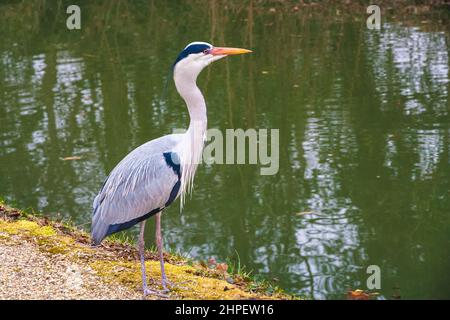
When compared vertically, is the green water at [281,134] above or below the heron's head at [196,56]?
below

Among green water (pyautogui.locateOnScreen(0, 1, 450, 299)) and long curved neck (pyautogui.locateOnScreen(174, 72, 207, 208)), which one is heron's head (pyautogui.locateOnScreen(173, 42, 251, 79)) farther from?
green water (pyautogui.locateOnScreen(0, 1, 450, 299))

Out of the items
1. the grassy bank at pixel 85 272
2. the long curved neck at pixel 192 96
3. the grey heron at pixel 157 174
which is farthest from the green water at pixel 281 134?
the long curved neck at pixel 192 96

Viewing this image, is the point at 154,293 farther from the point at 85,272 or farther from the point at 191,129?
the point at 191,129

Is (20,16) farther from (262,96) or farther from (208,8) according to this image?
(262,96)

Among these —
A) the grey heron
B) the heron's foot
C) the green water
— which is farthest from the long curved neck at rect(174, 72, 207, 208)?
the green water

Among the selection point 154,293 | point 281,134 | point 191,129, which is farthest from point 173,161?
point 281,134

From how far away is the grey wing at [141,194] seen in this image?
503 centimetres

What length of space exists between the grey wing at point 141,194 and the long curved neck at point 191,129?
8 centimetres

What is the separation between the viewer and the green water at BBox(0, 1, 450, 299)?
7727mm

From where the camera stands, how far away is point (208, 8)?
21.3 m

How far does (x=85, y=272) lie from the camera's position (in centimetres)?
527

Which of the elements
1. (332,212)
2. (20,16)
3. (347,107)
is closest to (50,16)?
(20,16)

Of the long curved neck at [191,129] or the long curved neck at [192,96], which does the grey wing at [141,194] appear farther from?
the long curved neck at [192,96]
